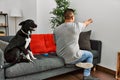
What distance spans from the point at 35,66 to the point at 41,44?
0.75m

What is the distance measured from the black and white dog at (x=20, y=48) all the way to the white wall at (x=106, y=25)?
166 cm

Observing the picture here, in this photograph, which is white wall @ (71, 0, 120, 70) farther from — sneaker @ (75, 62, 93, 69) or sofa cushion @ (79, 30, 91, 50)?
sneaker @ (75, 62, 93, 69)

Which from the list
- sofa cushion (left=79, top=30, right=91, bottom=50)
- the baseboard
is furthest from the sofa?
the baseboard

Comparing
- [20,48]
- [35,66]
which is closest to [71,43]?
[35,66]

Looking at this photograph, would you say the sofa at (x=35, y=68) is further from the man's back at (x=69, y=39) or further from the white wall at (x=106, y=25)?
the white wall at (x=106, y=25)

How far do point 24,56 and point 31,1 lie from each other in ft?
8.95

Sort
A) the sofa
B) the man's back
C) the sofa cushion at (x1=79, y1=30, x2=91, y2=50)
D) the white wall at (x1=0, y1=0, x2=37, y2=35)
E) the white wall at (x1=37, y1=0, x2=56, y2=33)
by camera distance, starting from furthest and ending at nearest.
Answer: the white wall at (x1=0, y1=0, x2=37, y2=35), the white wall at (x1=37, y1=0, x2=56, y2=33), the sofa cushion at (x1=79, y1=30, x2=91, y2=50), the man's back, the sofa

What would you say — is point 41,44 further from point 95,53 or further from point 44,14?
point 44,14

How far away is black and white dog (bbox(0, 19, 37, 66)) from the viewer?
2.21m

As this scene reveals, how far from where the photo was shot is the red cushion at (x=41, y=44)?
9.59ft

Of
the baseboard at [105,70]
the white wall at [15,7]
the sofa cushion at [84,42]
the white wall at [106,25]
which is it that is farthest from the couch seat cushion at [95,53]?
the white wall at [15,7]

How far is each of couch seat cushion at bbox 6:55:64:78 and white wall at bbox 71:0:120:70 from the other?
46.2 inches

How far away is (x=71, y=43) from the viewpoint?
2.49 m

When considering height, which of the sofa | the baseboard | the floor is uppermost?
the sofa
